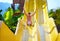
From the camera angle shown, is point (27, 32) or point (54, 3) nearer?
point (27, 32)

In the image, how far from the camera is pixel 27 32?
2.11 ft

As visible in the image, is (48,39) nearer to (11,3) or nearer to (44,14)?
(44,14)

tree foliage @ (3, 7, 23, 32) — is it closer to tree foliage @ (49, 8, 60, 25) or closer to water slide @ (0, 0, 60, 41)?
water slide @ (0, 0, 60, 41)

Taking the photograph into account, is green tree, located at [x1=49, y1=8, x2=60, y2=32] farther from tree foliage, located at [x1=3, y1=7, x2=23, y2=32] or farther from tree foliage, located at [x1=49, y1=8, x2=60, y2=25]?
tree foliage, located at [x1=3, y1=7, x2=23, y2=32]

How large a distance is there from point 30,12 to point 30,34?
120 mm

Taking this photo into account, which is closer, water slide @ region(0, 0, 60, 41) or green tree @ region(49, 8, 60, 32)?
water slide @ region(0, 0, 60, 41)

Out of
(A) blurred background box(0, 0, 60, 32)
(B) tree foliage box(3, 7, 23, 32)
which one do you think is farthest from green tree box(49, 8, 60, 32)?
(B) tree foliage box(3, 7, 23, 32)

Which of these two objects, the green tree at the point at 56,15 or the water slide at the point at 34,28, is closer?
the water slide at the point at 34,28

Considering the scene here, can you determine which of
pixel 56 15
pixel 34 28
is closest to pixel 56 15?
pixel 56 15

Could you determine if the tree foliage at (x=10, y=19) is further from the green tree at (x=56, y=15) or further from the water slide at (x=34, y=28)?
the green tree at (x=56, y=15)

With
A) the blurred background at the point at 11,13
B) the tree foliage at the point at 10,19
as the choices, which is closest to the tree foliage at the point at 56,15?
the blurred background at the point at 11,13

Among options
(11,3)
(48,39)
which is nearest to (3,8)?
(11,3)

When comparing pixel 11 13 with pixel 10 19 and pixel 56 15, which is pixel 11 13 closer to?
pixel 10 19

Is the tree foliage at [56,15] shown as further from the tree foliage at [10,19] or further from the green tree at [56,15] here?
the tree foliage at [10,19]
